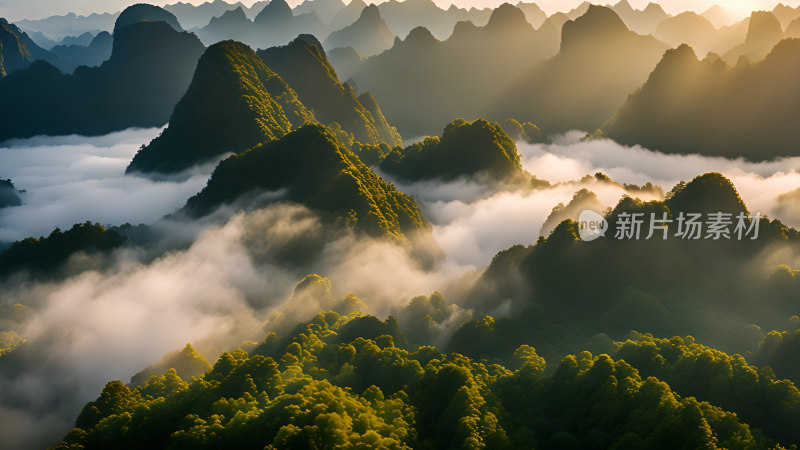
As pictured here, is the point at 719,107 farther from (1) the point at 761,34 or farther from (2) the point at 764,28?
Result: (2) the point at 764,28

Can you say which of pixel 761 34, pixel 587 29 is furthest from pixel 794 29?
pixel 587 29

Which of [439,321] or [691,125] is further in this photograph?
[691,125]

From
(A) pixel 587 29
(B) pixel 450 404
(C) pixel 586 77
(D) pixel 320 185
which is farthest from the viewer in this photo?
(C) pixel 586 77

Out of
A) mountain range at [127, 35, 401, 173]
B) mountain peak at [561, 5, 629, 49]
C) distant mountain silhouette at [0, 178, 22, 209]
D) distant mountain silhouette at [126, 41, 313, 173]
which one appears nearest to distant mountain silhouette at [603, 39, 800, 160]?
mountain peak at [561, 5, 629, 49]

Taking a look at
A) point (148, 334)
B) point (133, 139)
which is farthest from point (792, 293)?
point (133, 139)

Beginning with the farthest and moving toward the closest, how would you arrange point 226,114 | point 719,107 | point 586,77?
1. point 586,77
2. point 719,107
3. point 226,114

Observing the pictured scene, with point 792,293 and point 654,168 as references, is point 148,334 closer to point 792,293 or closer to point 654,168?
point 792,293
